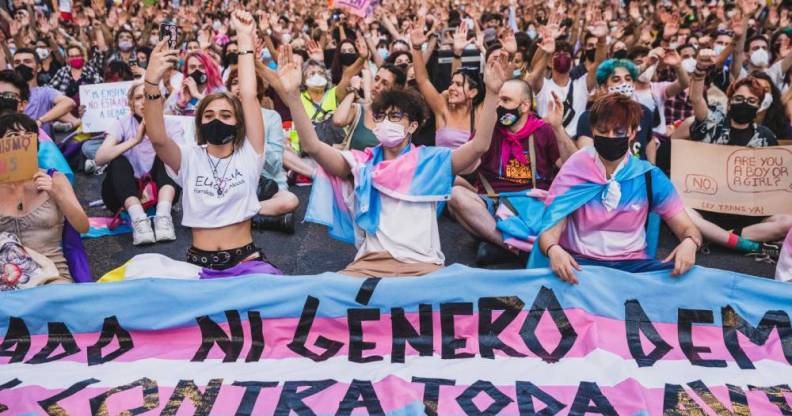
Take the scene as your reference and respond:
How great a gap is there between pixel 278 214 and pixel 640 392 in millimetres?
3443

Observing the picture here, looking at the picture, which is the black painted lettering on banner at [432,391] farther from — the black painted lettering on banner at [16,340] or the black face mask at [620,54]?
the black face mask at [620,54]

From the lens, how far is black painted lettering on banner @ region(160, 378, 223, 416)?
2791 millimetres

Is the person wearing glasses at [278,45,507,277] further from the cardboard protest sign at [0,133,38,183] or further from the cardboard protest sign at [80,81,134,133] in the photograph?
the cardboard protest sign at [80,81,134,133]

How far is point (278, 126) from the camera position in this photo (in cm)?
593

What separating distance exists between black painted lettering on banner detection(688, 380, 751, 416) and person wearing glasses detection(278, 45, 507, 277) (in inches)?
55.3

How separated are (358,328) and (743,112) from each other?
340 cm

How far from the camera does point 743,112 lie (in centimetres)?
500

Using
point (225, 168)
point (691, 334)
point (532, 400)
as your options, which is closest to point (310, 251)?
point (225, 168)

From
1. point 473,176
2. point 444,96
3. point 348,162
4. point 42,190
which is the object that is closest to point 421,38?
point 444,96

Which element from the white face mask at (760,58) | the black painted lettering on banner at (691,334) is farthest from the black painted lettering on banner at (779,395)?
the white face mask at (760,58)

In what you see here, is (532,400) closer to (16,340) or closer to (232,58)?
(16,340)

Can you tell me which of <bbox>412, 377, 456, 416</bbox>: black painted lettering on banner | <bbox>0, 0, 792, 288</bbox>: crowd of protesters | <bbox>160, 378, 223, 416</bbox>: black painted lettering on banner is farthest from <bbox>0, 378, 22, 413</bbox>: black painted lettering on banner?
<bbox>412, 377, 456, 416</bbox>: black painted lettering on banner

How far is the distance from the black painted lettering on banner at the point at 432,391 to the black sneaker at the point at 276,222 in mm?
2912

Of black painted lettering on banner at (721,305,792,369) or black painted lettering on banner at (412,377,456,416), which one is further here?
black painted lettering on banner at (721,305,792,369)
